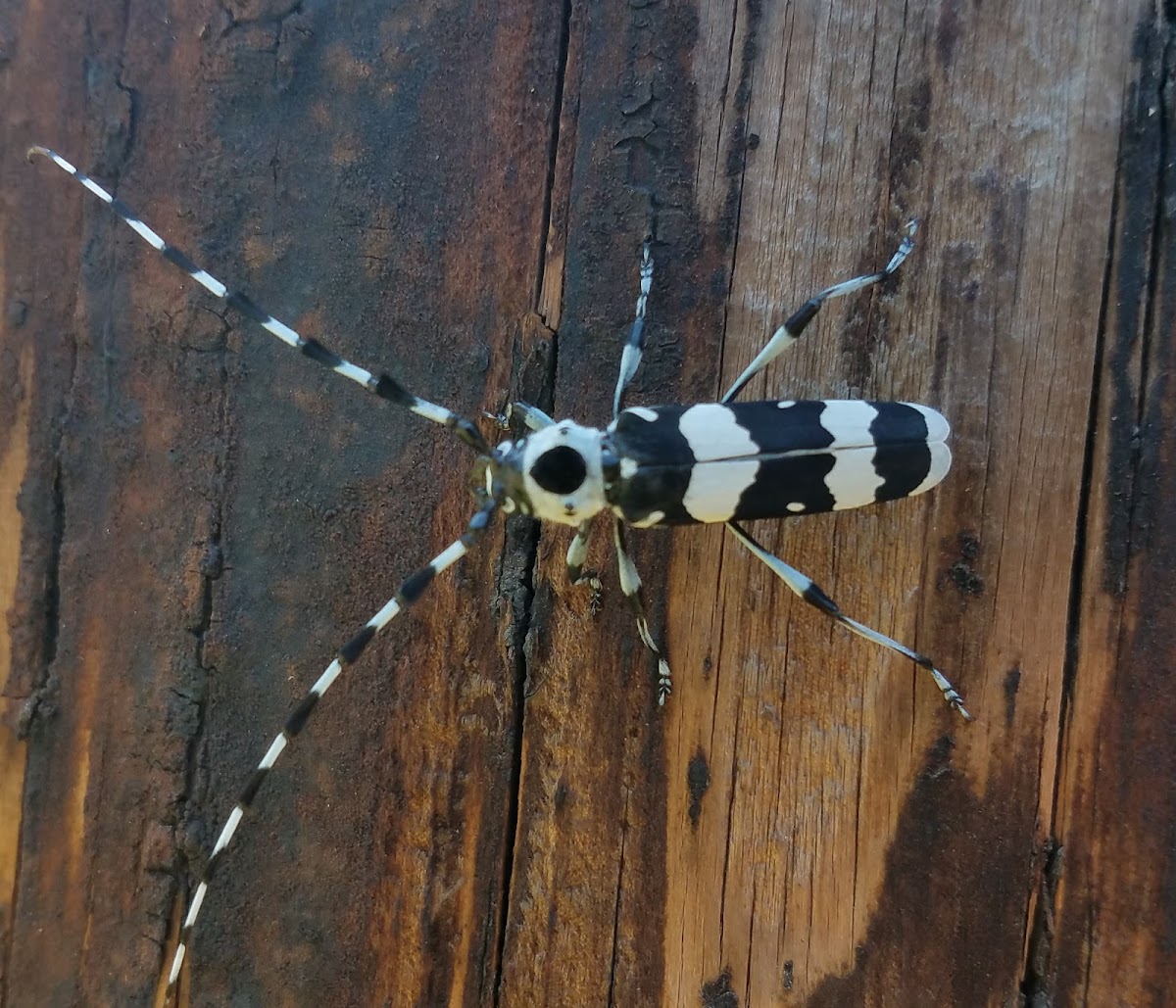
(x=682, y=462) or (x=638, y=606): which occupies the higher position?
(x=682, y=462)

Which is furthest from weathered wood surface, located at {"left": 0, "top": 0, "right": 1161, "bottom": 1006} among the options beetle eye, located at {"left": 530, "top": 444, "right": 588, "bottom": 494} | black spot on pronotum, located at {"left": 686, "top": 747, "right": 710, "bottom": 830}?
beetle eye, located at {"left": 530, "top": 444, "right": 588, "bottom": 494}

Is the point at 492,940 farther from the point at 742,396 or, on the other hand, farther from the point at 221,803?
the point at 742,396

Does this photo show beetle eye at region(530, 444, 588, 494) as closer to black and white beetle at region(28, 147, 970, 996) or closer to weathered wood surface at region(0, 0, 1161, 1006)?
black and white beetle at region(28, 147, 970, 996)

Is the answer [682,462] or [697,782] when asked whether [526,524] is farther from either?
[697,782]

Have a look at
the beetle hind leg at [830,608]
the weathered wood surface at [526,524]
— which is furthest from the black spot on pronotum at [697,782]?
the beetle hind leg at [830,608]

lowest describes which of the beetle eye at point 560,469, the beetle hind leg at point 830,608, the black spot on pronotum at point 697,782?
the black spot on pronotum at point 697,782

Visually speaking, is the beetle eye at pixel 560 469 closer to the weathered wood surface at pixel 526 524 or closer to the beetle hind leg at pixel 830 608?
the weathered wood surface at pixel 526 524

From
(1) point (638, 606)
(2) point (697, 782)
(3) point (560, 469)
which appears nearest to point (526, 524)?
(3) point (560, 469)
